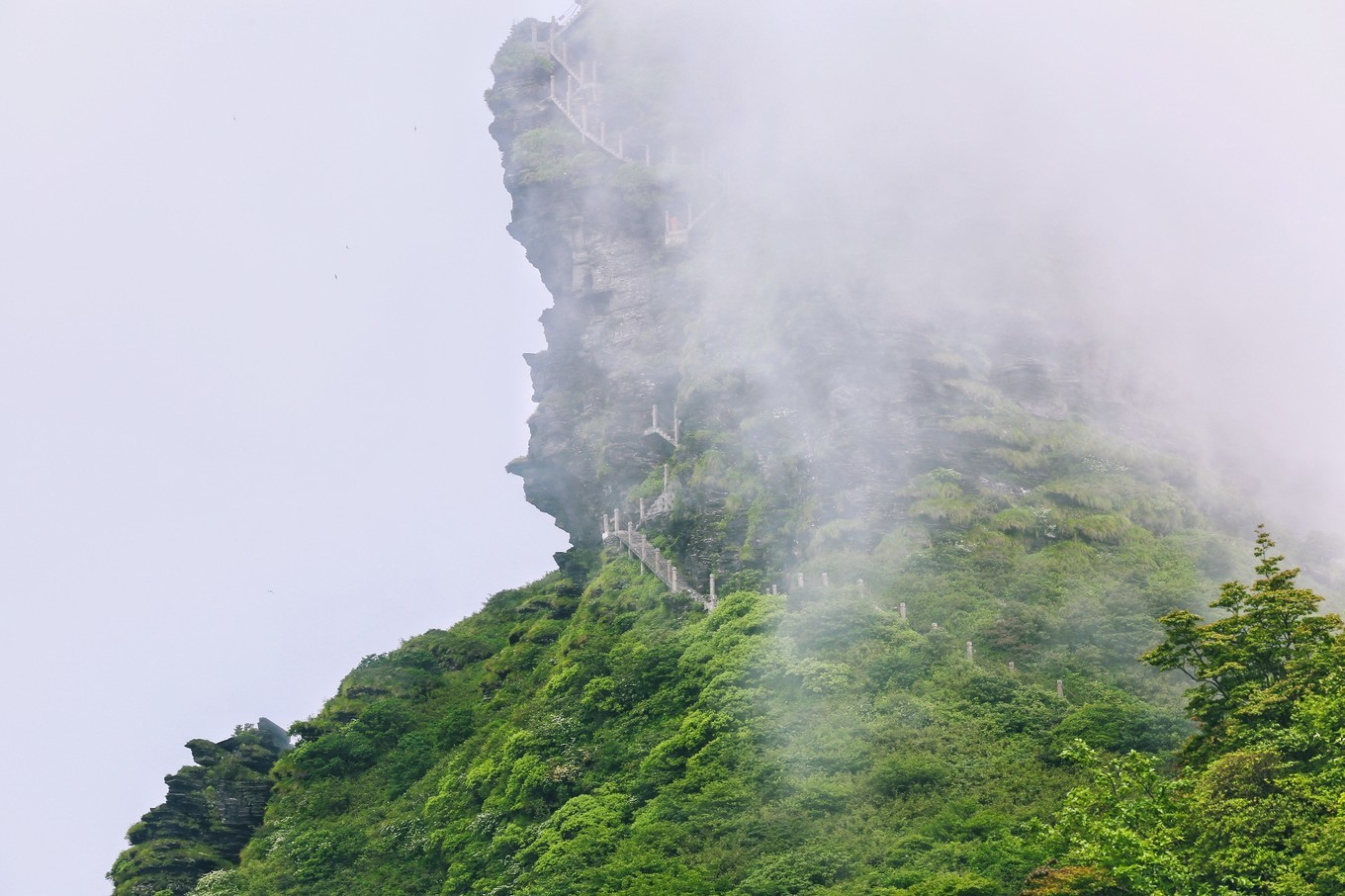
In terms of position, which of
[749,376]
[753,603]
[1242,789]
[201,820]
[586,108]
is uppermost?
[586,108]

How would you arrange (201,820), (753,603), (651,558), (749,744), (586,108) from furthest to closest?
(586,108)
(651,558)
(201,820)
(753,603)
(749,744)

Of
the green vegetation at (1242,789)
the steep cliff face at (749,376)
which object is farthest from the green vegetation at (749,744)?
the steep cliff face at (749,376)

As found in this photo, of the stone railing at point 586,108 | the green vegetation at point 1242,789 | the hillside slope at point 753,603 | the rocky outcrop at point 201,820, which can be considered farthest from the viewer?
the stone railing at point 586,108

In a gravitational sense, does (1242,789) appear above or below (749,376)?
below

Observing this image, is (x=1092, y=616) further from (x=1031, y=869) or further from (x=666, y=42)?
(x=666, y=42)

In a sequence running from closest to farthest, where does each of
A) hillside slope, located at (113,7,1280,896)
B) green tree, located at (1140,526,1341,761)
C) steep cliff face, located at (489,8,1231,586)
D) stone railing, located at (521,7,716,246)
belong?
green tree, located at (1140,526,1341,761)
hillside slope, located at (113,7,1280,896)
steep cliff face, located at (489,8,1231,586)
stone railing, located at (521,7,716,246)

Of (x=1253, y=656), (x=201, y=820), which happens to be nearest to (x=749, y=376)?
(x=201, y=820)

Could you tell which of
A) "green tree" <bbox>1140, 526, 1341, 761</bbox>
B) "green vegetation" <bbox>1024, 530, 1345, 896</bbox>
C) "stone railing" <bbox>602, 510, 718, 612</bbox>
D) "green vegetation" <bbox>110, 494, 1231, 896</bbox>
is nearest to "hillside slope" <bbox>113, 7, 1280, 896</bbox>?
"green vegetation" <bbox>110, 494, 1231, 896</bbox>

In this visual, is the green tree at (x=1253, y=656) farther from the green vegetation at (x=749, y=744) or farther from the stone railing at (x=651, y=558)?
the stone railing at (x=651, y=558)

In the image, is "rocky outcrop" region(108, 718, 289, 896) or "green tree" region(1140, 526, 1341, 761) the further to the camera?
"rocky outcrop" region(108, 718, 289, 896)

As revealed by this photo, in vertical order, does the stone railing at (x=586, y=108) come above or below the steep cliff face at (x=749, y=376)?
above

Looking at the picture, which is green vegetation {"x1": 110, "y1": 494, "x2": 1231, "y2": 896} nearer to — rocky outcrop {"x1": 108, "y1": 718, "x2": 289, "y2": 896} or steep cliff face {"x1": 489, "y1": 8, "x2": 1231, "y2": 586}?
rocky outcrop {"x1": 108, "y1": 718, "x2": 289, "y2": 896}

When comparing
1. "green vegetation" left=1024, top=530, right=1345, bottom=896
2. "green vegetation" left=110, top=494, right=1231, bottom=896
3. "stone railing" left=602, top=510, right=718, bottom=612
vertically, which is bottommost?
"green vegetation" left=1024, top=530, right=1345, bottom=896

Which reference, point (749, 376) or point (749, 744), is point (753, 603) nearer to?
point (749, 744)
